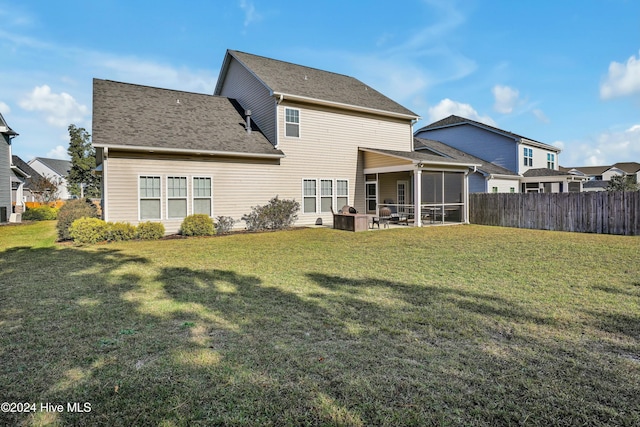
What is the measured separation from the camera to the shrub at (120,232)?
1138 cm

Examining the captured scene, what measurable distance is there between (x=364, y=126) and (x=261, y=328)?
625 inches

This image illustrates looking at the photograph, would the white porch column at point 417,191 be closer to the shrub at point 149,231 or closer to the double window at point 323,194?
the double window at point 323,194

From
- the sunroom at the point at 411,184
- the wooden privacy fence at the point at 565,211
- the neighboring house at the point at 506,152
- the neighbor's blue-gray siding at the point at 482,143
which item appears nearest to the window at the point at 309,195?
the sunroom at the point at 411,184

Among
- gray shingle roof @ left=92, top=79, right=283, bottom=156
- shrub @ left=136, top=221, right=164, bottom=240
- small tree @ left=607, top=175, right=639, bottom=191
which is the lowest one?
shrub @ left=136, top=221, right=164, bottom=240

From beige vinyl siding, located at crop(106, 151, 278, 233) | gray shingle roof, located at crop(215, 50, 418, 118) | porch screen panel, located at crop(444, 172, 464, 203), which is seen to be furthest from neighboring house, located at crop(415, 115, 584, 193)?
beige vinyl siding, located at crop(106, 151, 278, 233)

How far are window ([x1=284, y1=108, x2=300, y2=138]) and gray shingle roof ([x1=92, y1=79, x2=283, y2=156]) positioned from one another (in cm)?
112

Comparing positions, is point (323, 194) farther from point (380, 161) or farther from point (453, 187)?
point (453, 187)

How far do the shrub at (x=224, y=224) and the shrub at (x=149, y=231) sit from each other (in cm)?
223

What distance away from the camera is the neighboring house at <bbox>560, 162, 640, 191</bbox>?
4716 centimetres

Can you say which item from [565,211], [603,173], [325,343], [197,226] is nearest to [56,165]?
[197,226]

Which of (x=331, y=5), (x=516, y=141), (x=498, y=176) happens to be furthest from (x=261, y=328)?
(x=516, y=141)

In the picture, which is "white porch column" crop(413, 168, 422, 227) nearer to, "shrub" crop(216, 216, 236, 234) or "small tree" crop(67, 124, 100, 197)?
"shrub" crop(216, 216, 236, 234)

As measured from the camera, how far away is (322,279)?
625cm

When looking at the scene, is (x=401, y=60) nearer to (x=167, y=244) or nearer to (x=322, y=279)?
(x=167, y=244)
